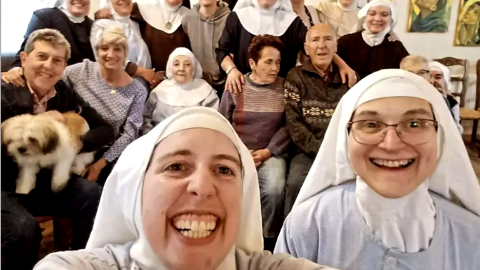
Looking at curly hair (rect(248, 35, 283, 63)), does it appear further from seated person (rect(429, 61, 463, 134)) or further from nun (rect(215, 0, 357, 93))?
seated person (rect(429, 61, 463, 134))

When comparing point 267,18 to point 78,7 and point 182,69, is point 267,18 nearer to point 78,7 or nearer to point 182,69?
point 182,69

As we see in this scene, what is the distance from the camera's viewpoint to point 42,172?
1.47 m

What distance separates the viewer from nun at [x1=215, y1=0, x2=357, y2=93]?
6.12 ft

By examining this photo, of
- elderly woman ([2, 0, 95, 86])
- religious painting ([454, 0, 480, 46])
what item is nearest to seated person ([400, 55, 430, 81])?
religious painting ([454, 0, 480, 46])

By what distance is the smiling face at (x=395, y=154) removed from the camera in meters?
0.93

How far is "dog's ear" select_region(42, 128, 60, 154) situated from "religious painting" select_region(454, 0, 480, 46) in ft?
4.21

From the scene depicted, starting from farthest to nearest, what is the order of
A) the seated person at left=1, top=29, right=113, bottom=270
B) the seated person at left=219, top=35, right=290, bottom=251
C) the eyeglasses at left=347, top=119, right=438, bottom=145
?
the seated person at left=219, top=35, right=290, bottom=251, the seated person at left=1, top=29, right=113, bottom=270, the eyeglasses at left=347, top=119, right=438, bottom=145

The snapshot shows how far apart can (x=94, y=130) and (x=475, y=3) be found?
4.14 ft

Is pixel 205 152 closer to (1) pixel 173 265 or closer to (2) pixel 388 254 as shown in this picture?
(1) pixel 173 265

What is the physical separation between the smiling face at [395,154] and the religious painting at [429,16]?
2.68 feet

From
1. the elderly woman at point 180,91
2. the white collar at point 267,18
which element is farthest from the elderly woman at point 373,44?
the elderly woman at point 180,91

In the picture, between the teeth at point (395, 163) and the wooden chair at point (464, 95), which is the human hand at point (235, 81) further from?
the teeth at point (395, 163)

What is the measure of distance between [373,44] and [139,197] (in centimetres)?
120

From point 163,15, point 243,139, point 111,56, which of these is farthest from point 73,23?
point 243,139
